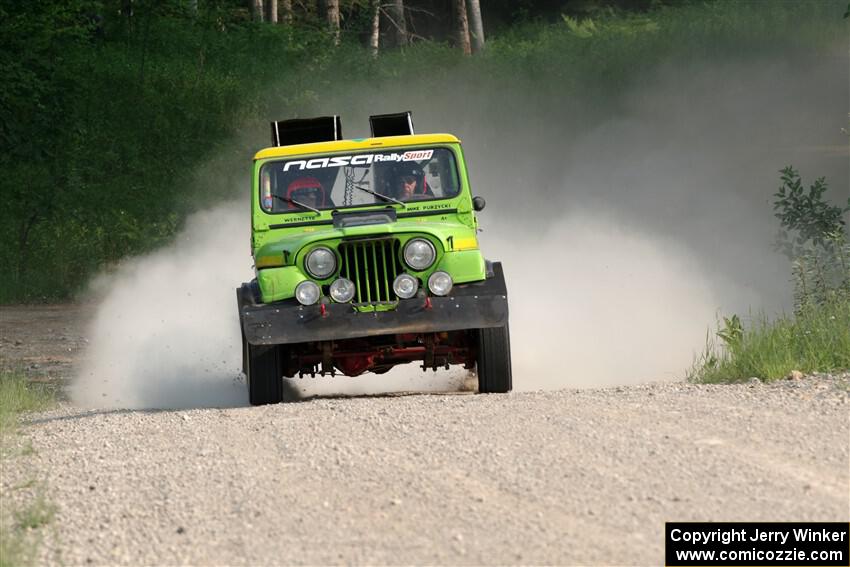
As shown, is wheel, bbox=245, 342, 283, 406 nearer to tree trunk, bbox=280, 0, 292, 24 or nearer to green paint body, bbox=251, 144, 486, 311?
green paint body, bbox=251, 144, 486, 311

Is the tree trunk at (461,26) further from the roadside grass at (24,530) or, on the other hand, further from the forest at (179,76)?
the roadside grass at (24,530)

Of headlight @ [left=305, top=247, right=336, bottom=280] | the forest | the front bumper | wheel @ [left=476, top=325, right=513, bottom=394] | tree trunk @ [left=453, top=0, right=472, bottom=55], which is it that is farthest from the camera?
tree trunk @ [left=453, top=0, right=472, bottom=55]

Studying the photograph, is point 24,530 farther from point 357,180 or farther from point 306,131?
point 306,131

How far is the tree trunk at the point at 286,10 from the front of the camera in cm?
3878

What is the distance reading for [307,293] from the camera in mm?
11133

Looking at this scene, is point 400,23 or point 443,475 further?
point 400,23

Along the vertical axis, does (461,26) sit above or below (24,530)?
above

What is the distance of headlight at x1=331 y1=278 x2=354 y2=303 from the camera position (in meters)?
11.1

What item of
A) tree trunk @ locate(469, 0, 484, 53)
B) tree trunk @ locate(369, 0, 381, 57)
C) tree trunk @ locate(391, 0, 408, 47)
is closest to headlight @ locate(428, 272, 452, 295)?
tree trunk @ locate(469, 0, 484, 53)

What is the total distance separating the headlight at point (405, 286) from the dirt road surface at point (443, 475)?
30.4 inches

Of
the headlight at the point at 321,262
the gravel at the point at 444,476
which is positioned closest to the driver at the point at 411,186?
the headlight at the point at 321,262

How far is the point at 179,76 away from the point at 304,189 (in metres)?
20.0

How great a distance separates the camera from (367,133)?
29.5 meters


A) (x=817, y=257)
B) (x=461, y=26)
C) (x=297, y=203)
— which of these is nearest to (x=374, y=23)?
(x=461, y=26)
